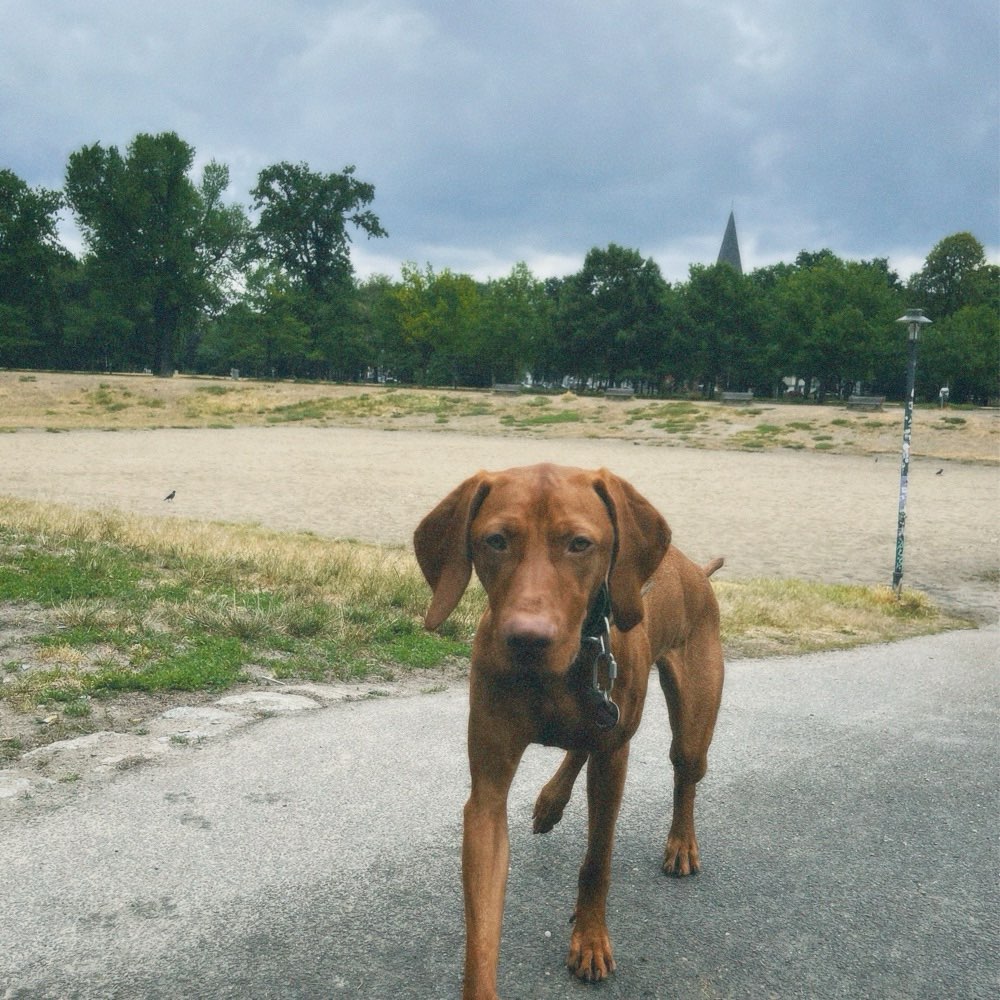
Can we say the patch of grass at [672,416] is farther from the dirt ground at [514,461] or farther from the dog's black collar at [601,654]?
the dog's black collar at [601,654]

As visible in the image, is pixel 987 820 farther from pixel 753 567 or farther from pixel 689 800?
pixel 753 567

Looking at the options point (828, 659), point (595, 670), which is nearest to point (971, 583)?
point (828, 659)

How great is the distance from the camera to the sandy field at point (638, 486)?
1555cm

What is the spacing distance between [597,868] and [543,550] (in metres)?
1.14

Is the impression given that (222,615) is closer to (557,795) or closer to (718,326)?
(557,795)

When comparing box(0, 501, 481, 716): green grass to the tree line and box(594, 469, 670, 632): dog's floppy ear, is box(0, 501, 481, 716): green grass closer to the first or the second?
box(594, 469, 670, 632): dog's floppy ear

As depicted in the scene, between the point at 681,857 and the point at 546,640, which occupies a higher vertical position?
the point at 546,640

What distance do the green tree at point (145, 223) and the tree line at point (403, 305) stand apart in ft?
0.43

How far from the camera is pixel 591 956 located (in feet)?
10.4

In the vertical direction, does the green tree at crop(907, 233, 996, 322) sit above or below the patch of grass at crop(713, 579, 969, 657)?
above

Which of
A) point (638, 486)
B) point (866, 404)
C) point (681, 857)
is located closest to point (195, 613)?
point (681, 857)

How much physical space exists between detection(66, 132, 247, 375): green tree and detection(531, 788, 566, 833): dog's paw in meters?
68.4

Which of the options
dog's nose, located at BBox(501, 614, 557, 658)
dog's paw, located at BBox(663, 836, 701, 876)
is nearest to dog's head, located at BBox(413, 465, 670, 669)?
dog's nose, located at BBox(501, 614, 557, 658)

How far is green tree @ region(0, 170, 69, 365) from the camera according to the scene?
6538 cm
